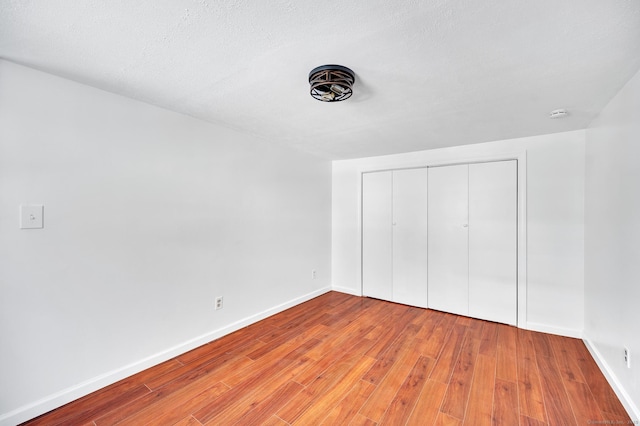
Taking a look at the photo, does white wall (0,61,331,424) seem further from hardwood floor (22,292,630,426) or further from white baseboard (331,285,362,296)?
Answer: white baseboard (331,285,362,296)

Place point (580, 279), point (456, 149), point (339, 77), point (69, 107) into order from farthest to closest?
point (456, 149), point (580, 279), point (69, 107), point (339, 77)

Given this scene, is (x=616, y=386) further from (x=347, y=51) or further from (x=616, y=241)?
(x=347, y=51)

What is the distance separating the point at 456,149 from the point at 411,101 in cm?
168

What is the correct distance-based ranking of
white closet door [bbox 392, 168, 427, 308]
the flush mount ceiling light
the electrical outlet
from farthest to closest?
white closet door [bbox 392, 168, 427, 308]
the electrical outlet
the flush mount ceiling light

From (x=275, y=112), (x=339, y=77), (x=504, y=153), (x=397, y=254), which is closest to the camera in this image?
(x=339, y=77)

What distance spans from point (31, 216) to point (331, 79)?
2039mm

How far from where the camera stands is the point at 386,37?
130cm

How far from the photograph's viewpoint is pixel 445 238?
11.3ft

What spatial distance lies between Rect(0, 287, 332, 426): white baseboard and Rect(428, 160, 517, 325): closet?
2.56m

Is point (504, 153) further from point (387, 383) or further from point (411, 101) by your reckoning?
point (387, 383)

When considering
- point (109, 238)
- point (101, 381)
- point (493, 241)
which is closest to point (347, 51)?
point (109, 238)

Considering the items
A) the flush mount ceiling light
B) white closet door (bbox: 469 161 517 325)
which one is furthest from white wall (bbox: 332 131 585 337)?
the flush mount ceiling light

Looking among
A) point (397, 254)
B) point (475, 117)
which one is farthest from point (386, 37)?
point (397, 254)

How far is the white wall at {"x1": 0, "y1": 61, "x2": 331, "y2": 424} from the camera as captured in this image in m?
1.60
